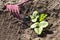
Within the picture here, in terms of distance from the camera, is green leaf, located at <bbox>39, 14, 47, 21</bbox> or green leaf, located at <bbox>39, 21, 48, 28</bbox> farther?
green leaf, located at <bbox>39, 14, 47, 21</bbox>

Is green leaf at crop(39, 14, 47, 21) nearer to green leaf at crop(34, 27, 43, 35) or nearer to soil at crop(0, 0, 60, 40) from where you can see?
soil at crop(0, 0, 60, 40)

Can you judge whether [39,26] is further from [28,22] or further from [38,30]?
[28,22]

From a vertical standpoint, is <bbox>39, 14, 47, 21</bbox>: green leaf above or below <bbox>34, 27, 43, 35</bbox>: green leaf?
above

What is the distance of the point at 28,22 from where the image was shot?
2.64m

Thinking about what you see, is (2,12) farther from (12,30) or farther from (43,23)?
(43,23)

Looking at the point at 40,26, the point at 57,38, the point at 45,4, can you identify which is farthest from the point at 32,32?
the point at 45,4

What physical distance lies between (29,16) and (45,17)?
206mm

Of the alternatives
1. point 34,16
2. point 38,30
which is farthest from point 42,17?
point 38,30

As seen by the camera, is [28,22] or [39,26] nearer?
[39,26]

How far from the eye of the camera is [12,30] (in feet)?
8.34

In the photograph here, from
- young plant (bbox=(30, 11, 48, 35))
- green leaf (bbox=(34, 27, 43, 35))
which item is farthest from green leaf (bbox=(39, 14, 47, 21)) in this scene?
green leaf (bbox=(34, 27, 43, 35))

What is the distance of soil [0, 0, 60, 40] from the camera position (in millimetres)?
2463

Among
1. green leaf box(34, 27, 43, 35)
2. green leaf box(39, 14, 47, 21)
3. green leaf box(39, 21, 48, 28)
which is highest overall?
green leaf box(39, 14, 47, 21)

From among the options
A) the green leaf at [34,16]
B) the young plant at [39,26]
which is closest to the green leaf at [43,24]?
the young plant at [39,26]
